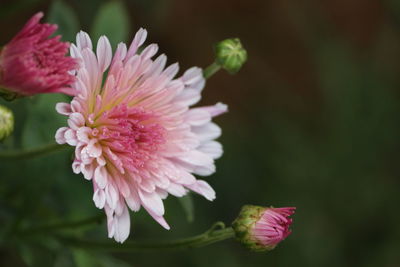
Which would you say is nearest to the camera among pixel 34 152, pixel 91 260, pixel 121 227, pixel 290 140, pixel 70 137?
pixel 70 137

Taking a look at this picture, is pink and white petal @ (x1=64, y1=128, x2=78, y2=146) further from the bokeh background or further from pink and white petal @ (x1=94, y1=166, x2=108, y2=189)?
the bokeh background

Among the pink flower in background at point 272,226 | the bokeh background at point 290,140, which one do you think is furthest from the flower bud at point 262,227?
the bokeh background at point 290,140

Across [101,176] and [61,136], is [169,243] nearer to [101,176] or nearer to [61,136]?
[101,176]

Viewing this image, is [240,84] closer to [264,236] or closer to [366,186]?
[366,186]

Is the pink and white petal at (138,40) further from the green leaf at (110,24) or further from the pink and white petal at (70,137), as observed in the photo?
the green leaf at (110,24)

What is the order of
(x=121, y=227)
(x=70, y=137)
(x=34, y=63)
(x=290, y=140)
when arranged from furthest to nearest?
(x=290, y=140) < (x=121, y=227) < (x=70, y=137) < (x=34, y=63)

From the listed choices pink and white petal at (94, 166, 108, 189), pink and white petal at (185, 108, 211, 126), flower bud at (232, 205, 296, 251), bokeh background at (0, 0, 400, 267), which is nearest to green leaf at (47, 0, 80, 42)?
bokeh background at (0, 0, 400, 267)

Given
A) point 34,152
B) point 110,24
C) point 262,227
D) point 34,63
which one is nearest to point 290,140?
point 110,24
